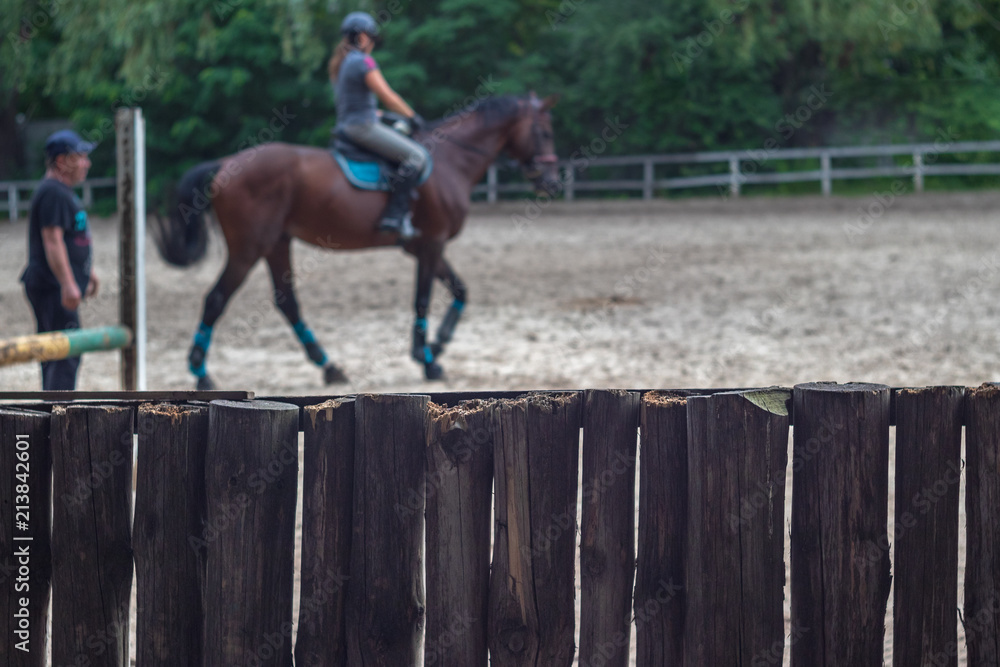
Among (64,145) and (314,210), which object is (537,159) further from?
(64,145)

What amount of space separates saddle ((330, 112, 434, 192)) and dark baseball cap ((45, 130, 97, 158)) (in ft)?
9.43

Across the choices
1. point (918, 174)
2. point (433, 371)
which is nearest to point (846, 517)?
point (433, 371)

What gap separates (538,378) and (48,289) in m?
3.49

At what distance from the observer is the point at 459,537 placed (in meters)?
2.38

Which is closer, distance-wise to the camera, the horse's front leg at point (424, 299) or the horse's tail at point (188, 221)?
the horse's tail at point (188, 221)

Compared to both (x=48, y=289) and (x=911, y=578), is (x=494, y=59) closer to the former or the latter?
(x=48, y=289)

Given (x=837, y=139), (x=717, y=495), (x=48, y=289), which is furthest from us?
(x=837, y=139)

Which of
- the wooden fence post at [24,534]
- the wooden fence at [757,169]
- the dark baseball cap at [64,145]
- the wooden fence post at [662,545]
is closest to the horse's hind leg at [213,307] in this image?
the dark baseball cap at [64,145]

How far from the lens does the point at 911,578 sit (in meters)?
2.36

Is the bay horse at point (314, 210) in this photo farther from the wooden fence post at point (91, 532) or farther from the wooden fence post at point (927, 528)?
the wooden fence post at point (927, 528)

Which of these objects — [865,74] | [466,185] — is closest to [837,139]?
[865,74]

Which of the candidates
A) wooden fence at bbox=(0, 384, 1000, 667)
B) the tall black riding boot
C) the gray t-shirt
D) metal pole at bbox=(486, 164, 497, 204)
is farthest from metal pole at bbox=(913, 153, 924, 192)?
wooden fence at bbox=(0, 384, 1000, 667)

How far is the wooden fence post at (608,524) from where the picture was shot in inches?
92.5

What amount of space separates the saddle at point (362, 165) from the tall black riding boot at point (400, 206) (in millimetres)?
74
